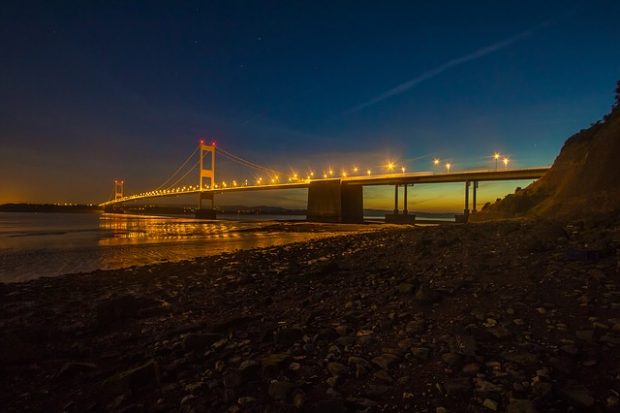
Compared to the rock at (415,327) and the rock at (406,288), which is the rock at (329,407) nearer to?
the rock at (415,327)

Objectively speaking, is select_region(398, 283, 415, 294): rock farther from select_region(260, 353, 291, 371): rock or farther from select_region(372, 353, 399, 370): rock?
select_region(260, 353, 291, 371): rock

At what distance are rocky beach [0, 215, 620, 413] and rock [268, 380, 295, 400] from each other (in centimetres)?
1

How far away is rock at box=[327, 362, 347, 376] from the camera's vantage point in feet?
10.2

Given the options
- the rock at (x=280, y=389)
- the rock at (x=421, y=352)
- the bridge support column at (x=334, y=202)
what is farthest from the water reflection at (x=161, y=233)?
the rock at (x=421, y=352)

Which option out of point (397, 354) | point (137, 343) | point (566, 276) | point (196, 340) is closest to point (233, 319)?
point (196, 340)

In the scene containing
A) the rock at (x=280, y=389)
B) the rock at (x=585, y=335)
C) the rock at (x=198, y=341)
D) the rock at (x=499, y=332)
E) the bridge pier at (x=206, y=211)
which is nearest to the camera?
the rock at (x=280, y=389)

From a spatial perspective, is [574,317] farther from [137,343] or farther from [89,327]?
[89,327]

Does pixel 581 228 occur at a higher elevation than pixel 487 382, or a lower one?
higher

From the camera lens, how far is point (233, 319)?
511 cm

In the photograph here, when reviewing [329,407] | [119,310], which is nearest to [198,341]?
[329,407]

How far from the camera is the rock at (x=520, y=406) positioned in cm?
226

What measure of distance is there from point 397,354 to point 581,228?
268 inches

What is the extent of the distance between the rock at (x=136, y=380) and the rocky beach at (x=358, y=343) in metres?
0.01

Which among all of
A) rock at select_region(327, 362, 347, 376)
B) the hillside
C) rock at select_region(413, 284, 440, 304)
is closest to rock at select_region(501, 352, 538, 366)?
rock at select_region(327, 362, 347, 376)
